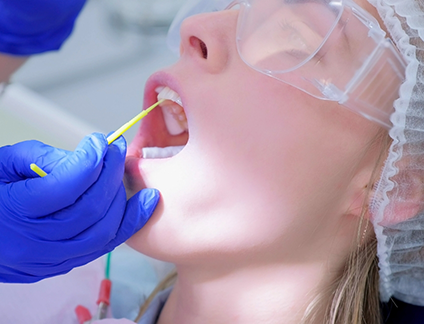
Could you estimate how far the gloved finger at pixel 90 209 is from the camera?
39.7 inches

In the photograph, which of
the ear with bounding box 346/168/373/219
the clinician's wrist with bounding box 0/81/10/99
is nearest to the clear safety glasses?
the ear with bounding box 346/168/373/219

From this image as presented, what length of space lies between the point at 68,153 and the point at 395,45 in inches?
27.8

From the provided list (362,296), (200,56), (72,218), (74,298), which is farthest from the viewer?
(74,298)

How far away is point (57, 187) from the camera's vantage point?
3.18 ft

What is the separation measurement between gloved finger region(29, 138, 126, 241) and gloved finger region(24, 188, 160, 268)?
0.01 metres

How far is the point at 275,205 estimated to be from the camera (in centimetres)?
108

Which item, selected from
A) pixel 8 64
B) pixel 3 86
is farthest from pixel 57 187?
pixel 3 86

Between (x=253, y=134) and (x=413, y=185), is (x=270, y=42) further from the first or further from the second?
(x=413, y=185)

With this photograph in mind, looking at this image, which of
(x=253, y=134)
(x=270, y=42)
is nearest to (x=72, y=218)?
(x=253, y=134)

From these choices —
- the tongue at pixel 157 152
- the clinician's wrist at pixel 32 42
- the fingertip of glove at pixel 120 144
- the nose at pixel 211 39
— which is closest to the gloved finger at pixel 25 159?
the fingertip of glove at pixel 120 144

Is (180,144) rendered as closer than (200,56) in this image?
No

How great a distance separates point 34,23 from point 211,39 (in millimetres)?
573

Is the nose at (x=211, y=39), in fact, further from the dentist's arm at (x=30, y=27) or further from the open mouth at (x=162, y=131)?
the dentist's arm at (x=30, y=27)

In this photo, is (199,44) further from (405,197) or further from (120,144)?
(405,197)
